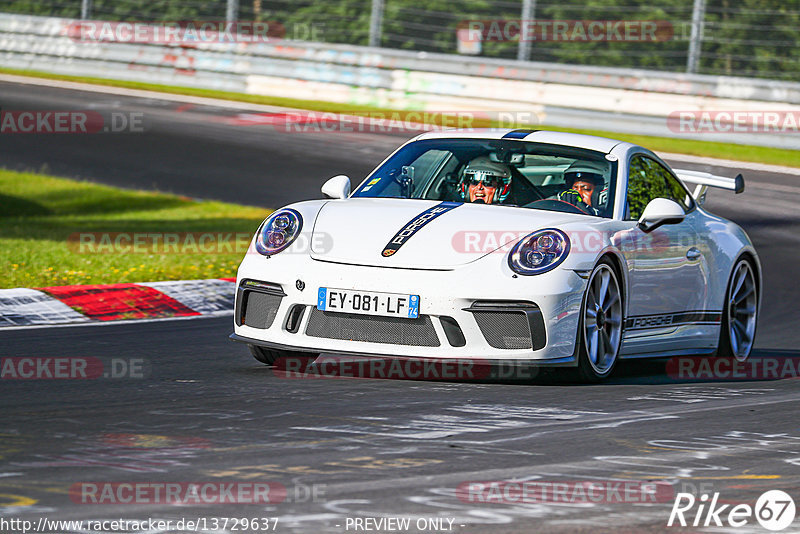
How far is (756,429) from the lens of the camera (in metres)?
5.96

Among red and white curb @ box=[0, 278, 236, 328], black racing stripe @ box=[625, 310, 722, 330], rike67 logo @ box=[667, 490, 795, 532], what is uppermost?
black racing stripe @ box=[625, 310, 722, 330]

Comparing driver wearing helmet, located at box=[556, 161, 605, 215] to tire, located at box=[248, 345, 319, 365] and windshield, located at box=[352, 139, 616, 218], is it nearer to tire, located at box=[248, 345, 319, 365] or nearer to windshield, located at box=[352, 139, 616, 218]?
windshield, located at box=[352, 139, 616, 218]

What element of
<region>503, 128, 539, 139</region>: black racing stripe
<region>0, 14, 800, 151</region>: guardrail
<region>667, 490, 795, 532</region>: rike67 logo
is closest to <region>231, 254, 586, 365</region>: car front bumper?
<region>503, 128, 539, 139</region>: black racing stripe

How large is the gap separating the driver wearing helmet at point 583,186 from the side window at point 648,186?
7.2 inches

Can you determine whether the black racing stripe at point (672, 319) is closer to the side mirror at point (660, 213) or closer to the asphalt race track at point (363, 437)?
the asphalt race track at point (363, 437)

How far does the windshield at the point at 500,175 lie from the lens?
7660 millimetres

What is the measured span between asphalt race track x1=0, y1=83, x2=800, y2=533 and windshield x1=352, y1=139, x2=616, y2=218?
1011mm

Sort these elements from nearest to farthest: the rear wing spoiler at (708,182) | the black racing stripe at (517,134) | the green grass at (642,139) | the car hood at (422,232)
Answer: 1. the car hood at (422,232)
2. the black racing stripe at (517,134)
3. the rear wing spoiler at (708,182)
4. the green grass at (642,139)

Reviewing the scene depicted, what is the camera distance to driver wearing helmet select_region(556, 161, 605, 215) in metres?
7.60

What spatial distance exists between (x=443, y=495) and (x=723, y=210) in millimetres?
11727

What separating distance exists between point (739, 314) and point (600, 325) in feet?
6.57

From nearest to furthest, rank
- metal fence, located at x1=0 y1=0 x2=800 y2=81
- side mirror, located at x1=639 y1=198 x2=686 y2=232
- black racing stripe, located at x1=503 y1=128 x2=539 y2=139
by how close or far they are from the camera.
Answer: side mirror, located at x1=639 y1=198 x2=686 y2=232, black racing stripe, located at x1=503 y1=128 x2=539 y2=139, metal fence, located at x1=0 y1=0 x2=800 y2=81

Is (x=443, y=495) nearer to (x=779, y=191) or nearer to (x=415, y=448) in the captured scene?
(x=415, y=448)

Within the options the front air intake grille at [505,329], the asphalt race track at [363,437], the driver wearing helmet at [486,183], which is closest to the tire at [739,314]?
the asphalt race track at [363,437]
